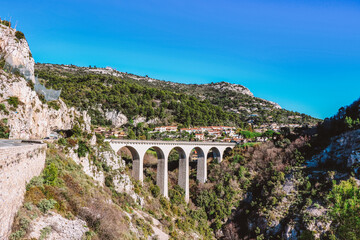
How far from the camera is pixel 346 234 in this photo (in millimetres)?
12609

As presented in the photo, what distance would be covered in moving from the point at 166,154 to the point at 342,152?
2220 cm

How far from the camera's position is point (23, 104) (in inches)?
792

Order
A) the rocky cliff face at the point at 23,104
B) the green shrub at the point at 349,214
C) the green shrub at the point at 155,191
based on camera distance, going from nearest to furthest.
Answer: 1. the green shrub at the point at 349,214
2. the rocky cliff face at the point at 23,104
3. the green shrub at the point at 155,191

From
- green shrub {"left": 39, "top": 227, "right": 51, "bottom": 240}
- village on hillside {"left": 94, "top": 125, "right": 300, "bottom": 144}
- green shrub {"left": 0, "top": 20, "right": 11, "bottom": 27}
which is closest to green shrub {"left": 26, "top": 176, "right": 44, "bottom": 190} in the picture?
green shrub {"left": 39, "top": 227, "right": 51, "bottom": 240}

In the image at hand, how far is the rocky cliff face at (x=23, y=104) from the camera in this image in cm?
1892

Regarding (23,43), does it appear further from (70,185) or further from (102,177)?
(70,185)

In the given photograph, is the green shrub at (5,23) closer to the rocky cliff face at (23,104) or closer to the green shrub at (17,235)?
the rocky cliff face at (23,104)

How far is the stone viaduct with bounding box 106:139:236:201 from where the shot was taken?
1096 inches

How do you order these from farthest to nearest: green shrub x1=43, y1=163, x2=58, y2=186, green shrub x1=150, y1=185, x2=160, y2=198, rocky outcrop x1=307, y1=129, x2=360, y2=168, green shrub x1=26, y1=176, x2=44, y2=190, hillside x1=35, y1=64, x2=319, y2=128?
hillside x1=35, y1=64, x2=319, y2=128
green shrub x1=150, y1=185, x2=160, y2=198
rocky outcrop x1=307, y1=129, x2=360, y2=168
green shrub x1=43, y1=163, x2=58, y2=186
green shrub x1=26, y1=176, x2=44, y2=190

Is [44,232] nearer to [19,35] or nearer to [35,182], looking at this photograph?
[35,182]

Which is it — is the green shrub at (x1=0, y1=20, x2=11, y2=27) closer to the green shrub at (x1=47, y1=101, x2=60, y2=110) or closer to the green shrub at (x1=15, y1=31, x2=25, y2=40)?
the green shrub at (x1=15, y1=31, x2=25, y2=40)

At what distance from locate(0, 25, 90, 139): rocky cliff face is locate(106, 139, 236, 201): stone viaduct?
5.45 metres

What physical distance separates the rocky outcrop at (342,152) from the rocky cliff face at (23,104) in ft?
96.6

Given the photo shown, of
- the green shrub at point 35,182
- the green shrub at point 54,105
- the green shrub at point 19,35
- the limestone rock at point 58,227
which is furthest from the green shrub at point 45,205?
the green shrub at point 19,35
